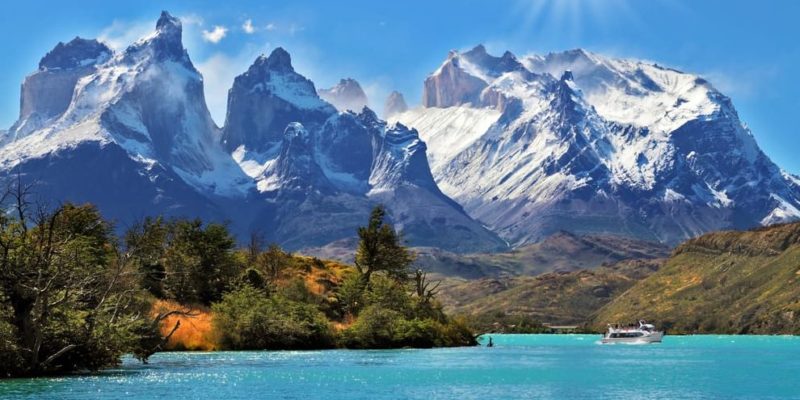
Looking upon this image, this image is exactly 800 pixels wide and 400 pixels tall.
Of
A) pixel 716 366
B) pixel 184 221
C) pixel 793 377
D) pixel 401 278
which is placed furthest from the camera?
pixel 401 278

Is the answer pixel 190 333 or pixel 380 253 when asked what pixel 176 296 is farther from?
pixel 380 253

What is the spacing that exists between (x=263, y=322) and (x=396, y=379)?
161ft

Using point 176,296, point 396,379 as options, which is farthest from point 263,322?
point 396,379

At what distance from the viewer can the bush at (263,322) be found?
146m

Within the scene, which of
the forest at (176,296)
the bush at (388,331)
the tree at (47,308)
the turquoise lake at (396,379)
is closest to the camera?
the tree at (47,308)

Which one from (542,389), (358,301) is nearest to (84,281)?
(542,389)

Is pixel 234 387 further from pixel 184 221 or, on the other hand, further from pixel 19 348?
pixel 184 221

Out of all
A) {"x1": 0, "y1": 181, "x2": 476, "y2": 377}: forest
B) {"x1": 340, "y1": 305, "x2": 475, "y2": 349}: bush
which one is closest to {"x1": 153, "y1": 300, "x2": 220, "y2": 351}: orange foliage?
{"x1": 0, "y1": 181, "x2": 476, "y2": 377}: forest

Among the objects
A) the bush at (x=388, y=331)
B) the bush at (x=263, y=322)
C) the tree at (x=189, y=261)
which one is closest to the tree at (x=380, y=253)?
the bush at (x=388, y=331)

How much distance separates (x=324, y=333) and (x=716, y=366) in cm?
5441

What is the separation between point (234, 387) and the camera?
90.5 metres

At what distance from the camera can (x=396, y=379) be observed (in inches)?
4021

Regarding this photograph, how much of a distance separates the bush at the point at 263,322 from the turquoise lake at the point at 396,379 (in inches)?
218

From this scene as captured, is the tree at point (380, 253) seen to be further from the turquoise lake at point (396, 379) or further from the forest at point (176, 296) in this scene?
the turquoise lake at point (396, 379)
